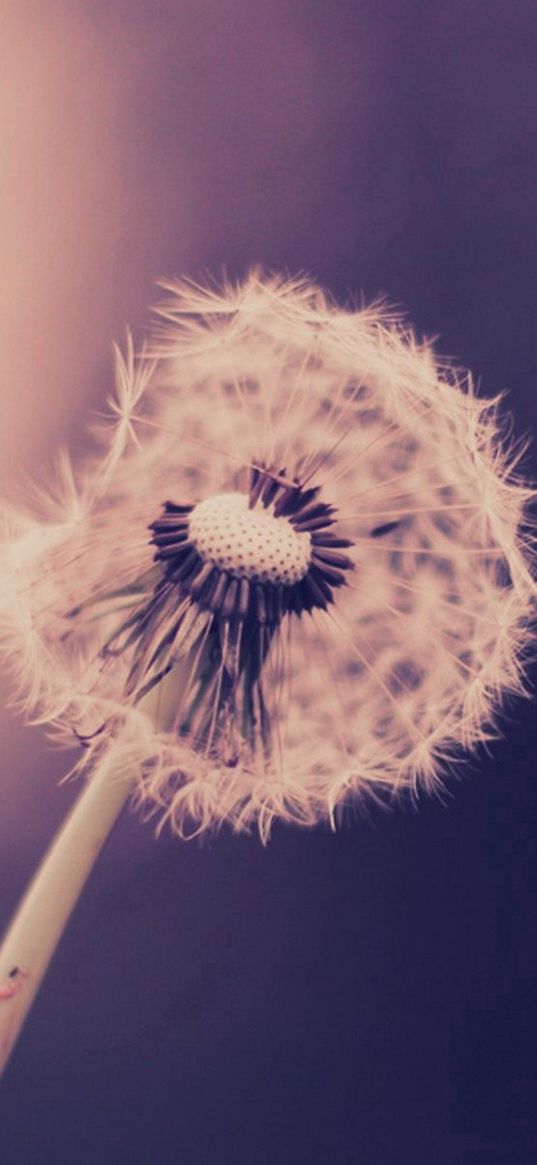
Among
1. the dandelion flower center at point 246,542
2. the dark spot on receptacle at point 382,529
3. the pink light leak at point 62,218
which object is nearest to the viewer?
the dandelion flower center at point 246,542

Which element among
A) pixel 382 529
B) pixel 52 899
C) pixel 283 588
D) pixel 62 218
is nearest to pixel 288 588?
pixel 283 588

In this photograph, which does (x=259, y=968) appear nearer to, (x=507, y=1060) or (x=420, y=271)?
(x=507, y=1060)

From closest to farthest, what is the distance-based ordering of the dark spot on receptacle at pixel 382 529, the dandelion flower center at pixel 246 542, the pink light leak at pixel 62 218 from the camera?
the dandelion flower center at pixel 246 542 → the dark spot on receptacle at pixel 382 529 → the pink light leak at pixel 62 218

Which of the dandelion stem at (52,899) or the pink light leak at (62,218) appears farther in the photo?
the pink light leak at (62,218)

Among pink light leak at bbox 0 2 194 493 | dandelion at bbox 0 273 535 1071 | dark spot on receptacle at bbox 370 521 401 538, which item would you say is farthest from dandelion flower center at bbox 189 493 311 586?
pink light leak at bbox 0 2 194 493

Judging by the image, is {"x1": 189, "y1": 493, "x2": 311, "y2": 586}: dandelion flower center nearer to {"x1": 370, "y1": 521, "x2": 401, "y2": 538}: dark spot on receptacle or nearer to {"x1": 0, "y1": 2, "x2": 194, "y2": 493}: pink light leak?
{"x1": 370, "y1": 521, "x2": 401, "y2": 538}: dark spot on receptacle

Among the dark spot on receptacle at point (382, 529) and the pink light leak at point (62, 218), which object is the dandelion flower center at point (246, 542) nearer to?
the dark spot on receptacle at point (382, 529)

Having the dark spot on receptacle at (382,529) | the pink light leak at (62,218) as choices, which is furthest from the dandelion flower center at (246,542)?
the pink light leak at (62,218)
